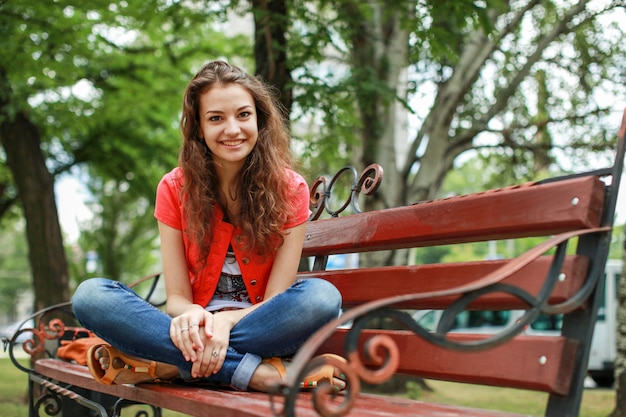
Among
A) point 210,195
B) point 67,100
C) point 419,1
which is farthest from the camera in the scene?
point 67,100

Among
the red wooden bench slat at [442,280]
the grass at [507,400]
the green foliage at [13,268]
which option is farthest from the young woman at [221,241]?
the green foliage at [13,268]

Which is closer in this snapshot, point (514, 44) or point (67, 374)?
point (67, 374)

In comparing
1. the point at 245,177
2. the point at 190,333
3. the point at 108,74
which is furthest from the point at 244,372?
the point at 108,74

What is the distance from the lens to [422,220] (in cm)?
266

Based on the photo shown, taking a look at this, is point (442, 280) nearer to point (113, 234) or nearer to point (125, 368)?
point (125, 368)

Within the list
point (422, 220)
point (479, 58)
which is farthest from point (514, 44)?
point (422, 220)

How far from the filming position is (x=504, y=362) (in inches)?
84.4

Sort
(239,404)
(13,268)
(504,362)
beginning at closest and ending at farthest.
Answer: (239,404) → (504,362) → (13,268)

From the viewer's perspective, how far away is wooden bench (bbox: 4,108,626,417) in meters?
1.65

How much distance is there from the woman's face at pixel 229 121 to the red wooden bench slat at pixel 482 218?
23.3 inches

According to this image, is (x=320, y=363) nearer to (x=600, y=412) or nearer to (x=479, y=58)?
(x=600, y=412)

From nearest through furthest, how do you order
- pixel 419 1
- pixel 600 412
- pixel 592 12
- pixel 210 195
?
pixel 210 195, pixel 419 1, pixel 600 412, pixel 592 12

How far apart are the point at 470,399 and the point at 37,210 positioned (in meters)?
5.16

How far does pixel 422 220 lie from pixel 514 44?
9157mm
